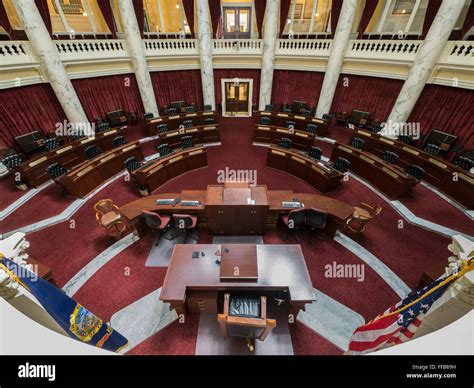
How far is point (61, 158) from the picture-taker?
759 cm

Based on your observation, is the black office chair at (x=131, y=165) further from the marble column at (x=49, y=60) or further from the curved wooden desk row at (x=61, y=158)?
the marble column at (x=49, y=60)

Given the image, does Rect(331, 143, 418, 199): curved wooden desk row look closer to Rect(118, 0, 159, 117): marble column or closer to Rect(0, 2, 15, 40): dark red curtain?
Rect(118, 0, 159, 117): marble column

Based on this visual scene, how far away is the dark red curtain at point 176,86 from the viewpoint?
466 inches

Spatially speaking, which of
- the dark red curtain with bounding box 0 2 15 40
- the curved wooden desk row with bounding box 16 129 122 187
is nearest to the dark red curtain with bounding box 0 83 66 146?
the dark red curtain with bounding box 0 2 15 40

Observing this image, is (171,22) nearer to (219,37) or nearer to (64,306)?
(219,37)

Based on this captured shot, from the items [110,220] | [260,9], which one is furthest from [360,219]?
[260,9]

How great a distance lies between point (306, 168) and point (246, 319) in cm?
583

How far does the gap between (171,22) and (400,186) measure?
14334mm

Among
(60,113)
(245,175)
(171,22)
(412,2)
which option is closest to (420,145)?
(412,2)

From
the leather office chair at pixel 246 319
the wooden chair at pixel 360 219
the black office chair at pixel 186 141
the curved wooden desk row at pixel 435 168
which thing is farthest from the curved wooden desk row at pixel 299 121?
the leather office chair at pixel 246 319

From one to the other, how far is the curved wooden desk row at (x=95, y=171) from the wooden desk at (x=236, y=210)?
14.4ft

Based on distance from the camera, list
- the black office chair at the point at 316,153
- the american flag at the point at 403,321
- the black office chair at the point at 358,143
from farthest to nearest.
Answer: the black office chair at the point at 358,143 < the black office chair at the point at 316,153 < the american flag at the point at 403,321

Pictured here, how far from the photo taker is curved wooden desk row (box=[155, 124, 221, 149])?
9.27 meters

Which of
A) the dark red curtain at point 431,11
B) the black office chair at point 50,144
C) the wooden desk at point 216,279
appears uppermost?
the dark red curtain at point 431,11
